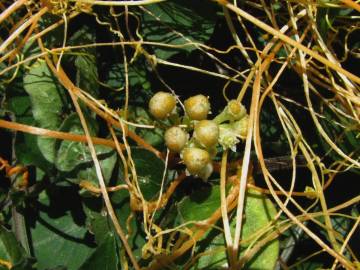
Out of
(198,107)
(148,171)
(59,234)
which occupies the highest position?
(198,107)

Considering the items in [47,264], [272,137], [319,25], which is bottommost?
[47,264]

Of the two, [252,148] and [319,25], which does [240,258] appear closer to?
[252,148]

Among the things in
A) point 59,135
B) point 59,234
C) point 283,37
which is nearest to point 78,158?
point 59,135

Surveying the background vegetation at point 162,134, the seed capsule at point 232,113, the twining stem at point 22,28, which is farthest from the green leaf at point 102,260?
the twining stem at point 22,28

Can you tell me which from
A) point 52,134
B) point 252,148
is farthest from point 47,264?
point 252,148

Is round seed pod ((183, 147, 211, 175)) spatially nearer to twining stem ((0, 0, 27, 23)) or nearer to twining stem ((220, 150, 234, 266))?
twining stem ((220, 150, 234, 266))

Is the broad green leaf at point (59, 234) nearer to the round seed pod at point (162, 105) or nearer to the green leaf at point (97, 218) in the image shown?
the green leaf at point (97, 218)

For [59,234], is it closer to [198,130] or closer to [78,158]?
[78,158]
